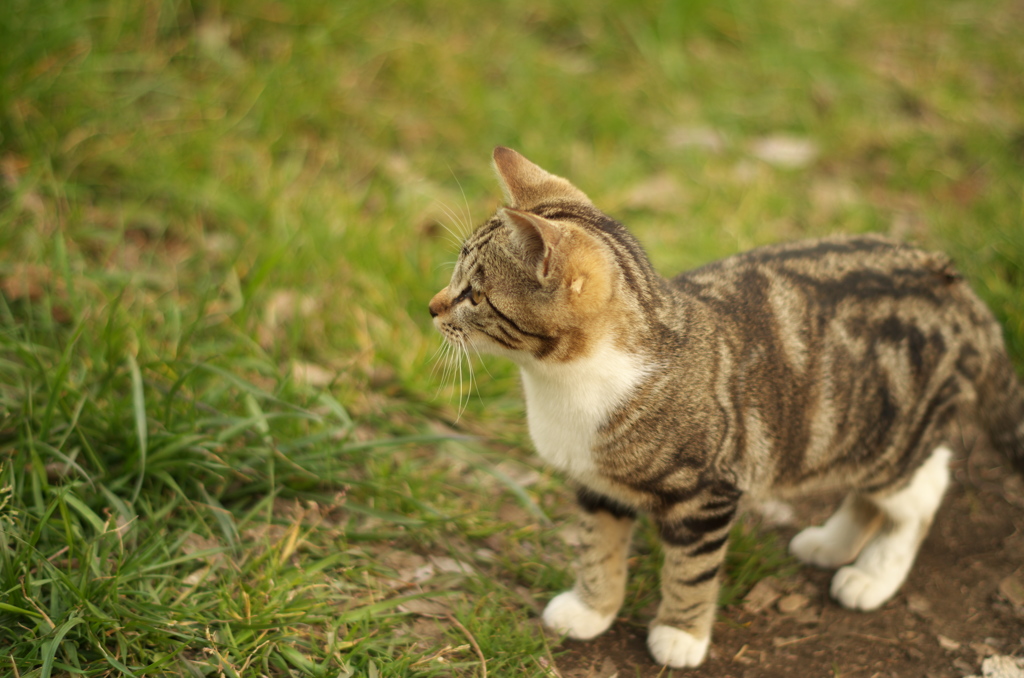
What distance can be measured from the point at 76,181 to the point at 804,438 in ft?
11.1

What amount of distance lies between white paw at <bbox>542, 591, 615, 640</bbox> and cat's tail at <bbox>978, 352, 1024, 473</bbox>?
1463 mm

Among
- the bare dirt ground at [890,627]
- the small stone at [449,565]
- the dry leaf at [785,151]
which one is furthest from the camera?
the dry leaf at [785,151]

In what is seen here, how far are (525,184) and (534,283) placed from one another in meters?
0.43

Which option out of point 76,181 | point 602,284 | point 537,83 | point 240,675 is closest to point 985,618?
point 602,284

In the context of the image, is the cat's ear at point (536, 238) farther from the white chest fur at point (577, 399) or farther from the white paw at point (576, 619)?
the white paw at point (576, 619)

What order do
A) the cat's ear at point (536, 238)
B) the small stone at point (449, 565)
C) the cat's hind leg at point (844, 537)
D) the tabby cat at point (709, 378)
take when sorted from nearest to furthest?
1. the cat's ear at point (536, 238)
2. the tabby cat at point (709, 378)
3. the small stone at point (449, 565)
4. the cat's hind leg at point (844, 537)

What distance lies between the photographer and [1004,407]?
291 centimetres

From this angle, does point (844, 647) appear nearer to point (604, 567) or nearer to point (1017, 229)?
point (604, 567)

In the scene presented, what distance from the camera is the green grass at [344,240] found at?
2.51 metres

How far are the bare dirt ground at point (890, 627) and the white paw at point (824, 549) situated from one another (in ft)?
0.15

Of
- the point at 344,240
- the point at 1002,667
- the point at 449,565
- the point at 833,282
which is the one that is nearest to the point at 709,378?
the point at 833,282

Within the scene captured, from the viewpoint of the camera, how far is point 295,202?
165 inches

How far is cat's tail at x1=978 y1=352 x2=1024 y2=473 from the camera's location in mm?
2883

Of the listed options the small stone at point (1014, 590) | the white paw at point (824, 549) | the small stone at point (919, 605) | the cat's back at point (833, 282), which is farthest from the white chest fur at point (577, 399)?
the small stone at point (1014, 590)
